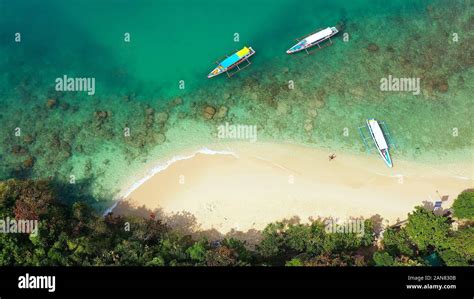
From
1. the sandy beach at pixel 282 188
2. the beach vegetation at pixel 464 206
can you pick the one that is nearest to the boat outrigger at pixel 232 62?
the sandy beach at pixel 282 188

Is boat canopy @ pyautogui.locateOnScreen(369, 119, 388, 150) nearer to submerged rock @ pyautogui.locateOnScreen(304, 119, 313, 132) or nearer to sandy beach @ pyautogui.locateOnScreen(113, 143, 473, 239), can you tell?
sandy beach @ pyautogui.locateOnScreen(113, 143, 473, 239)

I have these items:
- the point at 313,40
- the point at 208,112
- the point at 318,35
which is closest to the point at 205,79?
the point at 208,112

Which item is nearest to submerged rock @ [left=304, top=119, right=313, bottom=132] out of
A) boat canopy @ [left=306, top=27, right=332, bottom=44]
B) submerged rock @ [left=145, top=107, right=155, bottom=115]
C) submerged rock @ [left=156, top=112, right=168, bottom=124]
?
boat canopy @ [left=306, top=27, right=332, bottom=44]

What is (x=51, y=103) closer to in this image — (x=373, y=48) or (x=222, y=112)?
(x=222, y=112)

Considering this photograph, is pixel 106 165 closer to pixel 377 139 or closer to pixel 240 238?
pixel 240 238

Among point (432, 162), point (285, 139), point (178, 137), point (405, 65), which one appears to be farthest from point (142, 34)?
point (432, 162)
